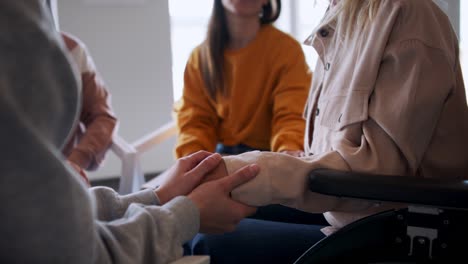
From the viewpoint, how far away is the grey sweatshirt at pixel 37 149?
1.39 feet

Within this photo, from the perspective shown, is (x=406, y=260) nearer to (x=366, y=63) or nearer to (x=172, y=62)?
(x=366, y=63)

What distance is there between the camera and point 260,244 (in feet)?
3.12

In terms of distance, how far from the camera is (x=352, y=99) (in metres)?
0.85

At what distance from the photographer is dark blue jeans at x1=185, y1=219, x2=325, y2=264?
93 centimetres

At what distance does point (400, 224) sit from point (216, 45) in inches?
43.5

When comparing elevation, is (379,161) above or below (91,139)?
above

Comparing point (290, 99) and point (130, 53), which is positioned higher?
point (290, 99)

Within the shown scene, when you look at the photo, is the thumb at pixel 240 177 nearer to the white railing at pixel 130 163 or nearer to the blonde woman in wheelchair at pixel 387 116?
the blonde woman in wheelchair at pixel 387 116

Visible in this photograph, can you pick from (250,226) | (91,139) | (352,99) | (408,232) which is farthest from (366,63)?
(91,139)

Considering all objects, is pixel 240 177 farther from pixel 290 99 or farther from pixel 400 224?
pixel 290 99

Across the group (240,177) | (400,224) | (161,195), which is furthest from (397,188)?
(161,195)

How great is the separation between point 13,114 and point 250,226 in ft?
2.22

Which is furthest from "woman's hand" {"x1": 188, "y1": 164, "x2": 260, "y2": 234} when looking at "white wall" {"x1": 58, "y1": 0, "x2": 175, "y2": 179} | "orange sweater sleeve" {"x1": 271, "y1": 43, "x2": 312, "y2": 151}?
"white wall" {"x1": 58, "y1": 0, "x2": 175, "y2": 179}

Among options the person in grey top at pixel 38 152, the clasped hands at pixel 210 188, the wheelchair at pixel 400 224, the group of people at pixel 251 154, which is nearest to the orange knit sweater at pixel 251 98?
the group of people at pixel 251 154
